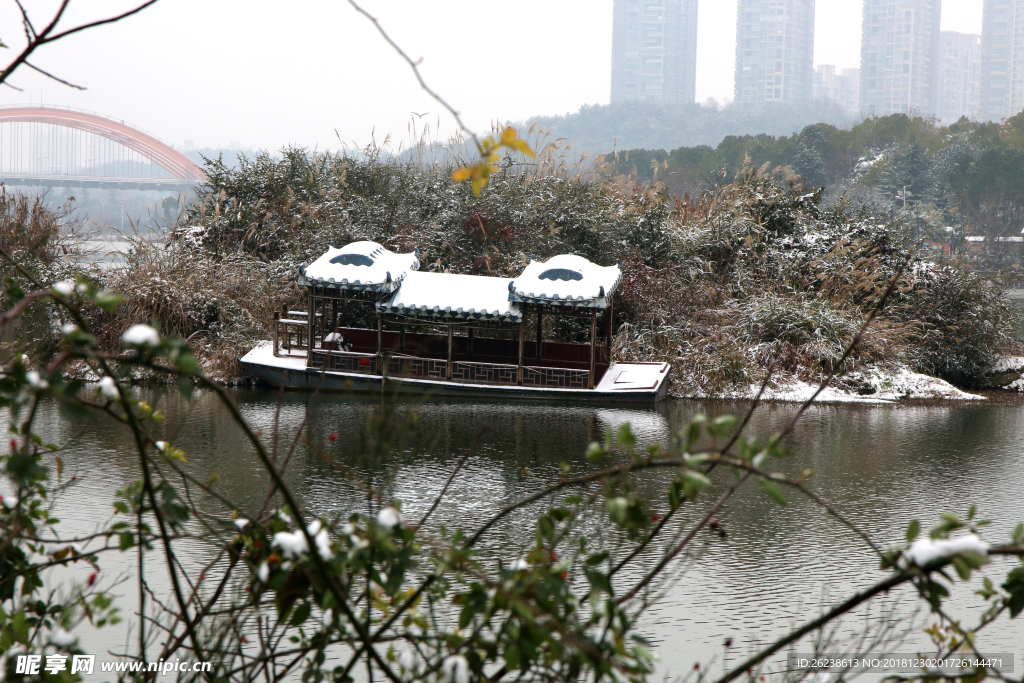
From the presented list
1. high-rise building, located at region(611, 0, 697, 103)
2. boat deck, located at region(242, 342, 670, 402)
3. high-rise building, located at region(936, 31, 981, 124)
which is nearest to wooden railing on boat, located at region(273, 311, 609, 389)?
boat deck, located at region(242, 342, 670, 402)

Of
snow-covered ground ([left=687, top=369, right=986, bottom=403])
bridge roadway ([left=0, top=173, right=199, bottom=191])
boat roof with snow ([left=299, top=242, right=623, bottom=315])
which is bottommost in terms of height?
snow-covered ground ([left=687, top=369, right=986, bottom=403])

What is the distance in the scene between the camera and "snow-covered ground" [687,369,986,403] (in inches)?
475

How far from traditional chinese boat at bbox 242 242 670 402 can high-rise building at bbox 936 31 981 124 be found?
118389 mm

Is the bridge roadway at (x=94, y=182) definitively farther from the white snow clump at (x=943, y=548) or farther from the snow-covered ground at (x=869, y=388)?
the white snow clump at (x=943, y=548)

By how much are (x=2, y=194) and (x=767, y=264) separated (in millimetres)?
A: 13427

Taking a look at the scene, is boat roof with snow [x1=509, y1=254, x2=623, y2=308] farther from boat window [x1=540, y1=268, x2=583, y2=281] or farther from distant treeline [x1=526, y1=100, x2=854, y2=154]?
distant treeline [x1=526, y1=100, x2=854, y2=154]

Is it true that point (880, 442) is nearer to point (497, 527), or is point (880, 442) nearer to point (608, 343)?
point (608, 343)

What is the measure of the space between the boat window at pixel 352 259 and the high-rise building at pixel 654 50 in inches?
4369

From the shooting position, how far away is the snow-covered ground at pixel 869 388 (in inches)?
475

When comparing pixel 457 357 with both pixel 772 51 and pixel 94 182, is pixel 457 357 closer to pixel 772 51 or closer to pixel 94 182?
pixel 94 182

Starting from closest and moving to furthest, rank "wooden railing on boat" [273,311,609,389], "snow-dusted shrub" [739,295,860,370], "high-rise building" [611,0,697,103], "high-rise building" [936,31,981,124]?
"wooden railing on boat" [273,311,609,389], "snow-dusted shrub" [739,295,860,370], "high-rise building" [936,31,981,124], "high-rise building" [611,0,697,103]

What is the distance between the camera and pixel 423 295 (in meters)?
11.3

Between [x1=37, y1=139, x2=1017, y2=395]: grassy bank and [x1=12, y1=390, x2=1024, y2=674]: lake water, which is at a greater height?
[x1=37, y1=139, x2=1017, y2=395]: grassy bank

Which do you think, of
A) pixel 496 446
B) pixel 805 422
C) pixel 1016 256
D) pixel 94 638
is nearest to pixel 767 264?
pixel 805 422
